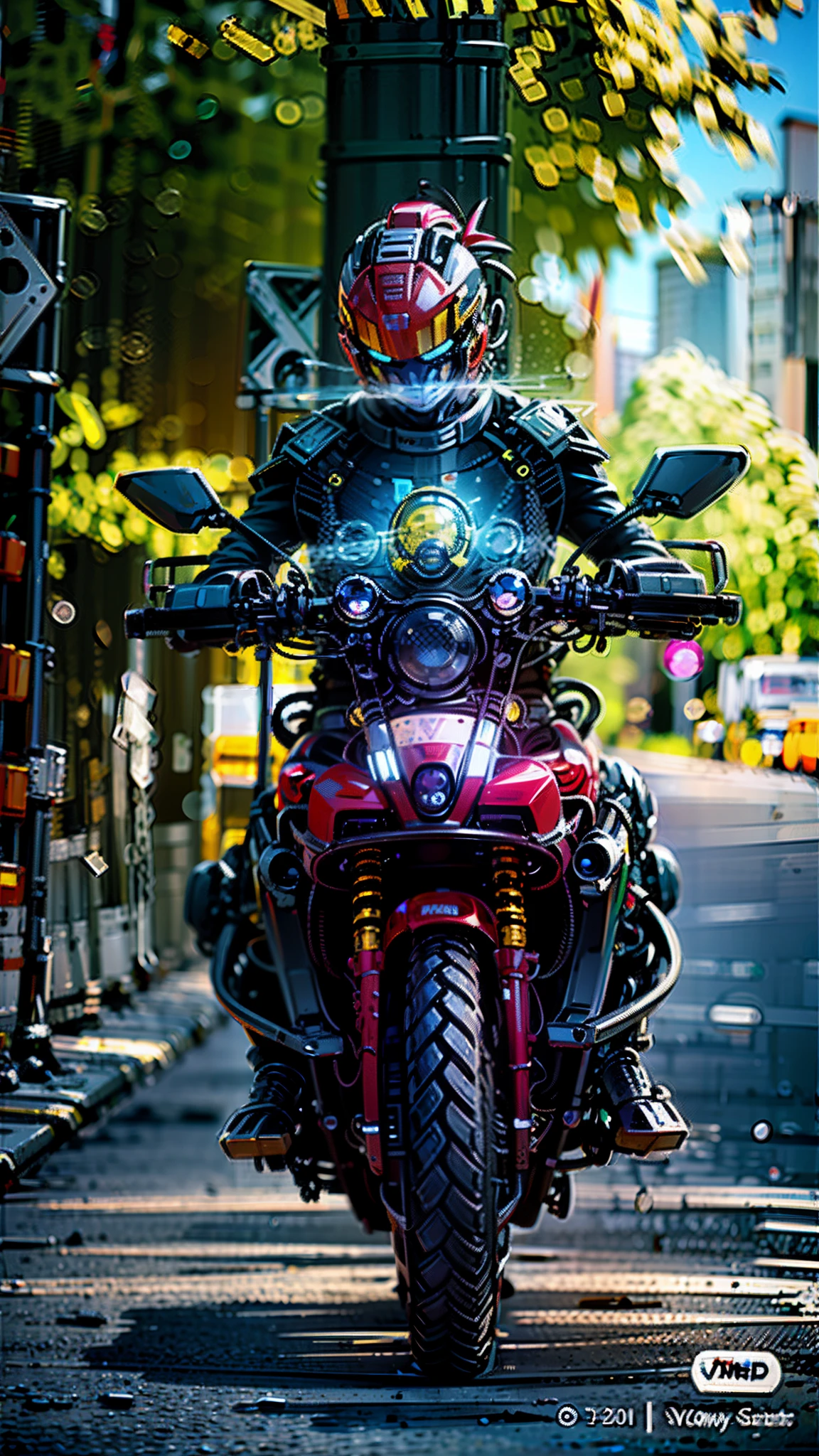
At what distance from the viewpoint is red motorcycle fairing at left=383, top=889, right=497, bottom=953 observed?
3.50 metres

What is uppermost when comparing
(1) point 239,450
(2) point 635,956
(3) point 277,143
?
(3) point 277,143

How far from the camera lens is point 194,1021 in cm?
653

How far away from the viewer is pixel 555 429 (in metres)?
4.07

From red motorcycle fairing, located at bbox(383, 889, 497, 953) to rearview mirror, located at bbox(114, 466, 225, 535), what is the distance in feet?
3.38

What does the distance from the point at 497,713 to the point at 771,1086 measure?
1890 millimetres

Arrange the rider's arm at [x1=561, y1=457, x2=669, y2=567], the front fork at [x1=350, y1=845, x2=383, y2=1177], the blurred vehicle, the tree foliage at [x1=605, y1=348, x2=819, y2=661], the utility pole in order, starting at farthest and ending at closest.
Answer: the blurred vehicle → the tree foliage at [x1=605, y1=348, x2=819, y2=661] → the utility pole → the rider's arm at [x1=561, y1=457, x2=669, y2=567] → the front fork at [x1=350, y1=845, x2=383, y2=1177]

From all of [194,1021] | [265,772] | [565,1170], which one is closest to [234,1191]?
[194,1021]

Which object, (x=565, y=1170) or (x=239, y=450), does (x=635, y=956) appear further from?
(x=239, y=450)

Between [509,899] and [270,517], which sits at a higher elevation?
[270,517]

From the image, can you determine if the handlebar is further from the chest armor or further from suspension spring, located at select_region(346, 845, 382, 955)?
suspension spring, located at select_region(346, 845, 382, 955)

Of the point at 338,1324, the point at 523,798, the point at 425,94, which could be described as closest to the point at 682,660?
the point at 523,798

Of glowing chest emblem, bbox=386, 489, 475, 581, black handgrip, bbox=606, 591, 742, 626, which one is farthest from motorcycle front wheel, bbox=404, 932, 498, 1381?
glowing chest emblem, bbox=386, 489, 475, 581

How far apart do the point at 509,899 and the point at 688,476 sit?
3.23 ft

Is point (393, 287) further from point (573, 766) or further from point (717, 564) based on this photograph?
point (573, 766)
